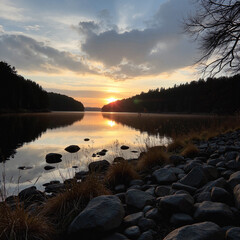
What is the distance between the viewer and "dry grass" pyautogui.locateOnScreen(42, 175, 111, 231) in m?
2.87

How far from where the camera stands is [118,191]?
14.0 ft

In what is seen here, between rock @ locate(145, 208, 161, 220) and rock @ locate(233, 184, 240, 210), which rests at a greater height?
rock @ locate(233, 184, 240, 210)

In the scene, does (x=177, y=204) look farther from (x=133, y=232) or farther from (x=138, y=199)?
(x=138, y=199)

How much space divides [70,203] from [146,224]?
Result: 4.17ft

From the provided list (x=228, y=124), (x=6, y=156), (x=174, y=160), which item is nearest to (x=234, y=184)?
(x=174, y=160)

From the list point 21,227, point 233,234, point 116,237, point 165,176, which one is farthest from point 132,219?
point 165,176

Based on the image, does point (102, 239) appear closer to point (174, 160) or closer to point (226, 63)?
point (174, 160)

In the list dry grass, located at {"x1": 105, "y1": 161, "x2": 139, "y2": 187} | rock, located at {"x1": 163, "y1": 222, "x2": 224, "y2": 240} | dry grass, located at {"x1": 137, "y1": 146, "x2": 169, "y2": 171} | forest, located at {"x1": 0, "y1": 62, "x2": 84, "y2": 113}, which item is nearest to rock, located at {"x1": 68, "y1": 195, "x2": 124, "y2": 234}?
rock, located at {"x1": 163, "y1": 222, "x2": 224, "y2": 240}

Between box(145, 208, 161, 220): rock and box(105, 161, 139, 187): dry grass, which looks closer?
box(145, 208, 161, 220): rock

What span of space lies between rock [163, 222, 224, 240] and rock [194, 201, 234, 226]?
285 millimetres

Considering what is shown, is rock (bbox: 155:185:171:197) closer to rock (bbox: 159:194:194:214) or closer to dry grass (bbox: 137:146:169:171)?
rock (bbox: 159:194:194:214)

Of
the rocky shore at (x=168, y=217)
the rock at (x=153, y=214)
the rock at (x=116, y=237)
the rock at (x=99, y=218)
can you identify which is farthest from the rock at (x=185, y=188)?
the rock at (x=116, y=237)

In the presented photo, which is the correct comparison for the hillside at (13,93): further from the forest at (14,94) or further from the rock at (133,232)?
the rock at (133,232)

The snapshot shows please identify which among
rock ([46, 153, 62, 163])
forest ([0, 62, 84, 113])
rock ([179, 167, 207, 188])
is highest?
forest ([0, 62, 84, 113])
